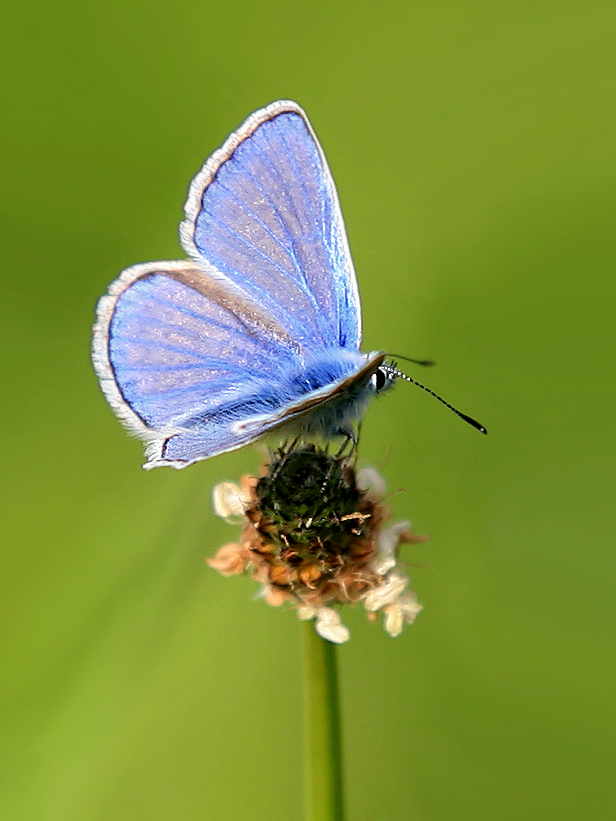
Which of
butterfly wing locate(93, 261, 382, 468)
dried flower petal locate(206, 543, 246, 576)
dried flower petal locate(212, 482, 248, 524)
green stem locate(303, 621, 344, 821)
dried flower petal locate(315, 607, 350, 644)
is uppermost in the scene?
butterfly wing locate(93, 261, 382, 468)

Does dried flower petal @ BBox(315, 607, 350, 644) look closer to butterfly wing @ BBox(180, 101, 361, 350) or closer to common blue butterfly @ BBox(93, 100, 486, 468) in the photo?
common blue butterfly @ BBox(93, 100, 486, 468)

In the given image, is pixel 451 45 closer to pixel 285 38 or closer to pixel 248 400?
pixel 285 38

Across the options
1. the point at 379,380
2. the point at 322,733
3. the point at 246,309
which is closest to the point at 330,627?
the point at 322,733

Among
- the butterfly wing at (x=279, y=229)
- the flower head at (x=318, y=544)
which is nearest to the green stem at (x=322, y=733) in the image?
the flower head at (x=318, y=544)

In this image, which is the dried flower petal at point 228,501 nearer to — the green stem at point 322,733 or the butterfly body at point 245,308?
the butterfly body at point 245,308

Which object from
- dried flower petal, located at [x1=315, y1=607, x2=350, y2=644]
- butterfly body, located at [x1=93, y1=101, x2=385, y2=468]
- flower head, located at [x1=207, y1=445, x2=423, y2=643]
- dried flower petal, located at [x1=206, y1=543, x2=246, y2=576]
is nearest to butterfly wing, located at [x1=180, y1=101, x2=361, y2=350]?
butterfly body, located at [x1=93, y1=101, x2=385, y2=468]

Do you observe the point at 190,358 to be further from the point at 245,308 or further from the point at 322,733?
the point at 322,733

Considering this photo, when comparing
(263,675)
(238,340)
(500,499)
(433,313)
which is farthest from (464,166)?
(263,675)
